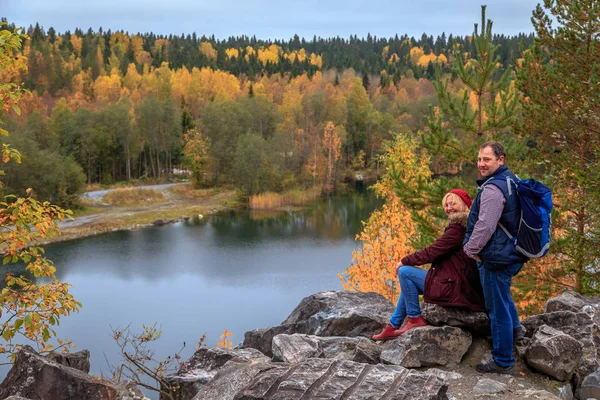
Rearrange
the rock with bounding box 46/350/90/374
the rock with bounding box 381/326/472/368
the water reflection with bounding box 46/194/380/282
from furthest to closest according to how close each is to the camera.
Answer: the water reflection with bounding box 46/194/380/282 → the rock with bounding box 46/350/90/374 → the rock with bounding box 381/326/472/368

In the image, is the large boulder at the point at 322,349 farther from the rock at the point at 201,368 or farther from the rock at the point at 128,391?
the rock at the point at 128,391

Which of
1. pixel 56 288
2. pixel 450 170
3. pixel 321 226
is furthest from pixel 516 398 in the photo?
pixel 450 170

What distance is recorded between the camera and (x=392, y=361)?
6.44 metres

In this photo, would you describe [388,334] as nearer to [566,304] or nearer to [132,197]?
[566,304]

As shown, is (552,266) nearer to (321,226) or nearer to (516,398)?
(516,398)

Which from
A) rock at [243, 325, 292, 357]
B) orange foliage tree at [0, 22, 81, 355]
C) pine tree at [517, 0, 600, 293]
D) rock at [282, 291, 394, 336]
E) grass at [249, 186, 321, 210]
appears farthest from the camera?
grass at [249, 186, 321, 210]

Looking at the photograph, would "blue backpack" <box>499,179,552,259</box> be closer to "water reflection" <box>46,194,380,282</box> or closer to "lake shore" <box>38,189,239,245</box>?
"water reflection" <box>46,194,380,282</box>

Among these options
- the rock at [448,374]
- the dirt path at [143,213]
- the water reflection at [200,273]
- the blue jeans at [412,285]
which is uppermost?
the blue jeans at [412,285]

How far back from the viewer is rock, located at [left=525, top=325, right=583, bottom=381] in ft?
20.2

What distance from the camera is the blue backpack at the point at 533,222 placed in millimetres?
5719

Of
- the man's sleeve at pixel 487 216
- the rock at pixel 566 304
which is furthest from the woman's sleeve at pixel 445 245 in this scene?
the rock at pixel 566 304

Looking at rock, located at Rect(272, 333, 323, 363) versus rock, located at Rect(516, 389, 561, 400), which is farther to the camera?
rock, located at Rect(272, 333, 323, 363)

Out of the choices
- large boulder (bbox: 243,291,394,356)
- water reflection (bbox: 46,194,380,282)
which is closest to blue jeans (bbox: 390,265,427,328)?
large boulder (bbox: 243,291,394,356)

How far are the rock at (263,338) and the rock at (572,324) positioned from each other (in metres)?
3.45
